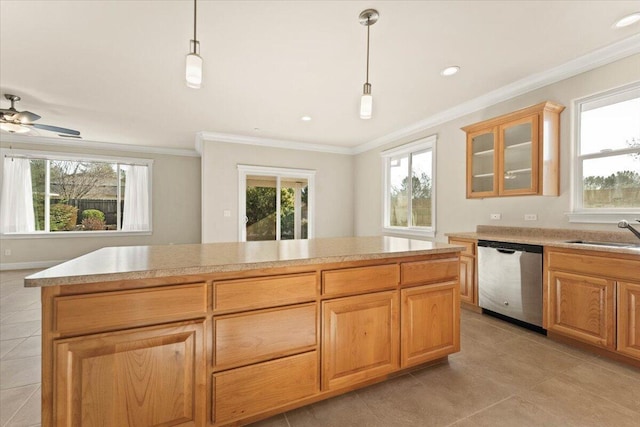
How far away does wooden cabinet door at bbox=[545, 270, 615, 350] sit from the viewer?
87.9 inches

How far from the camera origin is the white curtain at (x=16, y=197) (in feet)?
18.1

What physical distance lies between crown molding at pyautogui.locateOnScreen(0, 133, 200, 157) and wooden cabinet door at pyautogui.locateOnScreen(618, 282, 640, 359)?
7.43 m

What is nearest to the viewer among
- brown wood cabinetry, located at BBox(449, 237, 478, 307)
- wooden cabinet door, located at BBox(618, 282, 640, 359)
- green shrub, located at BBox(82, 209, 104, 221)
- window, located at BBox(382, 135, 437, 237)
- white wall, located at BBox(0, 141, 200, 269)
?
wooden cabinet door, located at BBox(618, 282, 640, 359)

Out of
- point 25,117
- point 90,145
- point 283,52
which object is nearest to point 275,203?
point 283,52

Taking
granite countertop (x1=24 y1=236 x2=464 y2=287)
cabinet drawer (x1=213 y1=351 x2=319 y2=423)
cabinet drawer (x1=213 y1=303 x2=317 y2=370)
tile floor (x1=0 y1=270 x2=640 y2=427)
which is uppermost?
granite countertop (x1=24 y1=236 x2=464 y2=287)

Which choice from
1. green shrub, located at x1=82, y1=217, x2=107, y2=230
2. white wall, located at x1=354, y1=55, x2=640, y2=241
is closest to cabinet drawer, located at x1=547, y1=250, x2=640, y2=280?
white wall, located at x1=354, y1=55, x2=640, y2=241

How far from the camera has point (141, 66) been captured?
3006 millimetres

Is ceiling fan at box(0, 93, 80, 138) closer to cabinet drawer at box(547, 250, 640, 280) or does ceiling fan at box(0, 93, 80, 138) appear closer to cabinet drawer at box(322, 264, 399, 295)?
cabinet drawer at box(322, 264, 399, 295)

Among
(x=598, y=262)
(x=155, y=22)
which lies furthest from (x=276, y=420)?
(x=155, y=22)

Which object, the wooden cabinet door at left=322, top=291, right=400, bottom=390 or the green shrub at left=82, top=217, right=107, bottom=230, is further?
the green shrub at left=82, top=217, right=107, bottom=230

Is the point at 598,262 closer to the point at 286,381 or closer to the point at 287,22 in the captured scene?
the point at 286,381

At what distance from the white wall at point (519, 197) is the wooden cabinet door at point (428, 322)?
1.83 meters

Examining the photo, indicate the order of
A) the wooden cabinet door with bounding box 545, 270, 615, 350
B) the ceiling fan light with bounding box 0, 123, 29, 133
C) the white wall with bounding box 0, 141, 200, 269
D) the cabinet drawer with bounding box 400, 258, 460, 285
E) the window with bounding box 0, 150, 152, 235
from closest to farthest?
the cabinet drawer with bounding box 400, 258, 460, 285
the wooden cabinet door with bounding box 545, 270, 615, 350
the ceiling fan light with bounding box 0, 123, 29, 133
the window with bounding box 0, 150, 152, 235
the white wall with bounding box 0, 141, 200, 269

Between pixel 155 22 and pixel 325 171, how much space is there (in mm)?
4492
